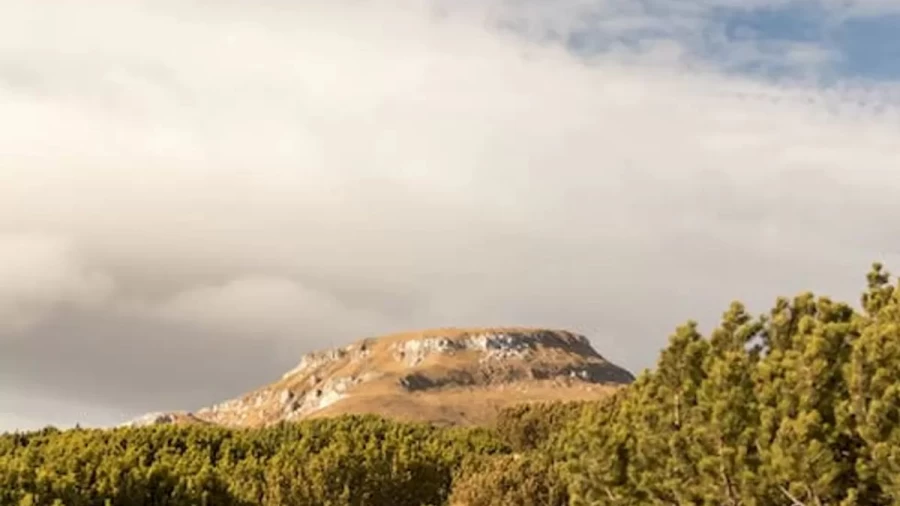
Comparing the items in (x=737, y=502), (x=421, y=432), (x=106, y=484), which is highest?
(x=421, y=432)

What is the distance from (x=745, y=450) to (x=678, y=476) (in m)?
2.65

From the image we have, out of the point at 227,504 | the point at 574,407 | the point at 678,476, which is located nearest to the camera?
the point at 678,476

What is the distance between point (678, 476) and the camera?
28703 mm

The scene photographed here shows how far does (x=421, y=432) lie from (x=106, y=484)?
5861 centimetres

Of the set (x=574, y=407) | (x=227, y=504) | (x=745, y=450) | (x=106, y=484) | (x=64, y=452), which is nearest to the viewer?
(x=745, y=450)

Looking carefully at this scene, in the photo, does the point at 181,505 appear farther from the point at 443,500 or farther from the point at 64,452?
the point at 443,500

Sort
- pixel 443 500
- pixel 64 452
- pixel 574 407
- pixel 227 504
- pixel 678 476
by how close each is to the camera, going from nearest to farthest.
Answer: pixel 678 476
pixel 227 504
pixel 64 452
pixel 443 500
pixel 574 407

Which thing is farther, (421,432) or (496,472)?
(421,432)

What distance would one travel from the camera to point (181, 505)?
39.0m

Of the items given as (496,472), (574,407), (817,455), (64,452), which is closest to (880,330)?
(817,455)

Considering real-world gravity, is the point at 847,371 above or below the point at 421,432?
below

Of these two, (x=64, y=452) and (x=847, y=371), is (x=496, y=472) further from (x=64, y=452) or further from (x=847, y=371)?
(x=847, y=371)

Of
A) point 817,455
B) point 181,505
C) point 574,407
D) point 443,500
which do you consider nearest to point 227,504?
point 181,505

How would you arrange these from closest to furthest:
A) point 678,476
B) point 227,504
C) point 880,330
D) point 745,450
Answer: point 880,330 < point 745,450 < point 678,476 < point 227,504
